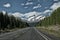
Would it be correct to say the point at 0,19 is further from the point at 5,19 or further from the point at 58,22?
the point at 58,22

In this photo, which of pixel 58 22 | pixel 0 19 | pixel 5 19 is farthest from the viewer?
pixel 58 22

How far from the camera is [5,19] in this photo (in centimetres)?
11944

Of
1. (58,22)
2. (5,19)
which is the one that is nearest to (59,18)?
(58,22)

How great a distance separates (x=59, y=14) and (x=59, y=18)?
7034 millimetres

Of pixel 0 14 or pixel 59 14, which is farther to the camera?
pixel 59 14

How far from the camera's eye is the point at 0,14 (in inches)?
4422

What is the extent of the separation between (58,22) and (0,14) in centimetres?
4221

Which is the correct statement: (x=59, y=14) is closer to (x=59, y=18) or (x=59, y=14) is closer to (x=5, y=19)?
(x=59, y=18)

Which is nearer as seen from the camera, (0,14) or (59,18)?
(0,14)

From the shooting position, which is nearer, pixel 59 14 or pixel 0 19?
pixel 0 19

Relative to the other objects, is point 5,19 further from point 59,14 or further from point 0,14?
point 59,14

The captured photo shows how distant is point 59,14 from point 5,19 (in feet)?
130

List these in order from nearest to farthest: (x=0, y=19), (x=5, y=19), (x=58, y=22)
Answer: (x=0, y=19), (x=5, y=19), (x=58, y=22)

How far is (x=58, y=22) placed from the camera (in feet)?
425
